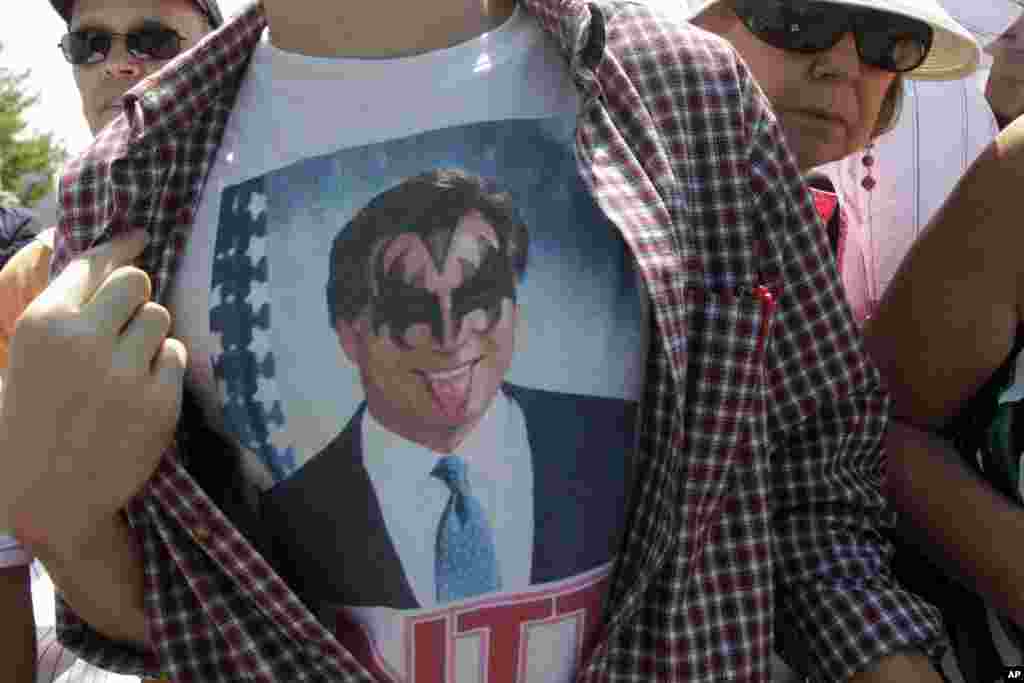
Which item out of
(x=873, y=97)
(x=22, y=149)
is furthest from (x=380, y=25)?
(x=22, y=149)

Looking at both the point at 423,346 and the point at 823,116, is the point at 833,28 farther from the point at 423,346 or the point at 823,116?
the point at 423,346

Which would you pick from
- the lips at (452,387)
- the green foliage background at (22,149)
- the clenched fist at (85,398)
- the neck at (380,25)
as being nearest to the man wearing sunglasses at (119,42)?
the neck at (380,25)

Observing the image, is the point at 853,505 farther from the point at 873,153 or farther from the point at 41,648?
the point at 41,648

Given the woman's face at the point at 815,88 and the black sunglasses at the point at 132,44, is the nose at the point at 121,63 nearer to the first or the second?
the black sunglasses at the point at 132,44

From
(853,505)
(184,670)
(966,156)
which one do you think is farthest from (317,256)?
(966,156)

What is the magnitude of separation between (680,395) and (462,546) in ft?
0.78

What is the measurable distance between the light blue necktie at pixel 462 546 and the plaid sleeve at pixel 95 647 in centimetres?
33

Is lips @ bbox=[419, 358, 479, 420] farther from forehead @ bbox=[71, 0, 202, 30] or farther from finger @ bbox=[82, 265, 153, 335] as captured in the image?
forehead @ bbox=[71, 0, 202, 30]

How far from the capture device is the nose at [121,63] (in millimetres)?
2232

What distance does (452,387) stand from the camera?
3.27 ft

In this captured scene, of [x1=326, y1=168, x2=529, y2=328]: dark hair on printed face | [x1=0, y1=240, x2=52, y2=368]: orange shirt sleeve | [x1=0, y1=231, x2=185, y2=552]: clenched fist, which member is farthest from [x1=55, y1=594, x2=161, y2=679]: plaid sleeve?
[x1=0, y1=240, x2=52, y2=368]: orange shirt sleeve

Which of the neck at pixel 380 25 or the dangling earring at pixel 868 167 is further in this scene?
the dangling earring at pixel 868 167

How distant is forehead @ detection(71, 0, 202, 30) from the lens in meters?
2.27

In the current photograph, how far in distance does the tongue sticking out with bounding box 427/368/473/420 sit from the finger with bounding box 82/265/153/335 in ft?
0.85
